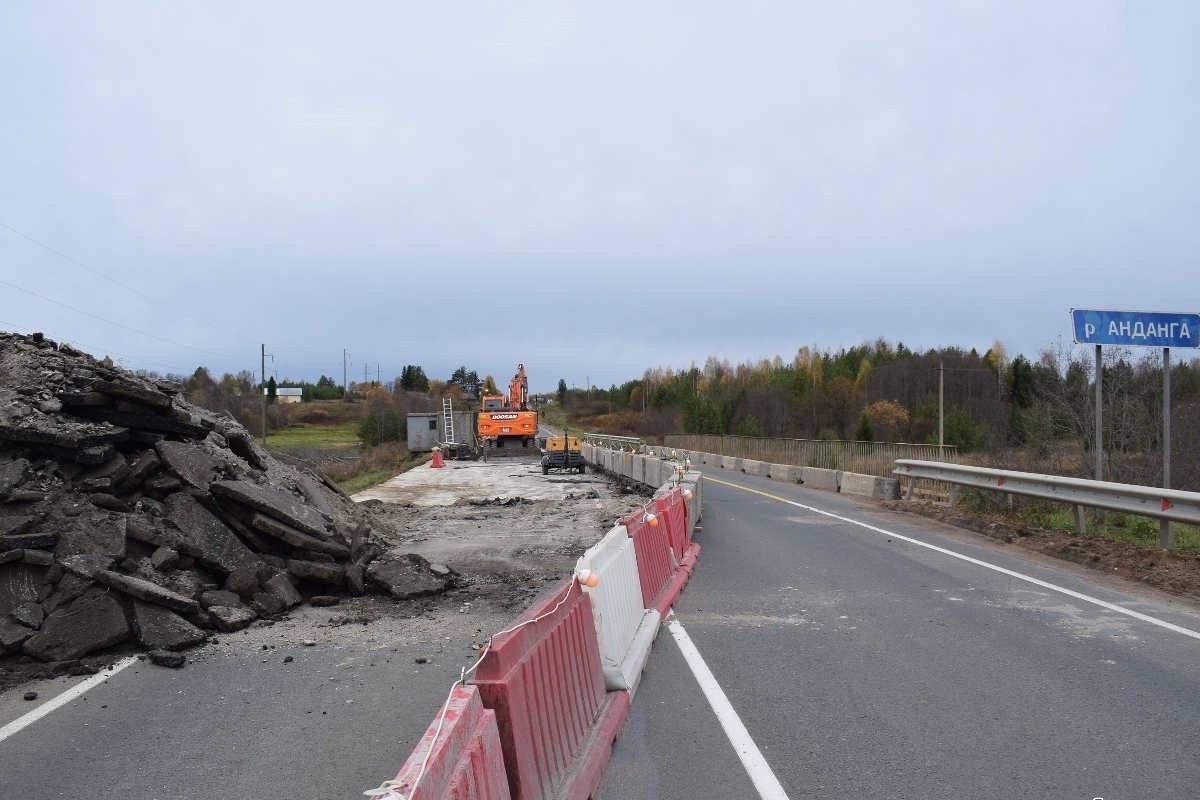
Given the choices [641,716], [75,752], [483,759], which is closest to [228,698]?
[75,752]

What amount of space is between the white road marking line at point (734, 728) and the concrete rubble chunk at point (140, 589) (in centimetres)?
453

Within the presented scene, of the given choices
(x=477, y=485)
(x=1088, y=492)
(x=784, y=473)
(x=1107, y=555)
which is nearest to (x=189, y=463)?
(x=1107, y=555)

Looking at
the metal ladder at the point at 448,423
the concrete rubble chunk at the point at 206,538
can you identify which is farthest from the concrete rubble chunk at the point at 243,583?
the metal ladder at the point at 448,423

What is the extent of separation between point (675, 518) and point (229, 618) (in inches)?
216

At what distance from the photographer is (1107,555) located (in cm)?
1215

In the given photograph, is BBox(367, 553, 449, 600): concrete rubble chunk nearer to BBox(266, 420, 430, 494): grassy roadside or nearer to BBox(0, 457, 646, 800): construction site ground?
BBox(0, 457, 646, 800): construction site ground

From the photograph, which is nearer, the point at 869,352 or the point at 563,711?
the point at 563,711

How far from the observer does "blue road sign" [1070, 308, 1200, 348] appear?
13.8 meters

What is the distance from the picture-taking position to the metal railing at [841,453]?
98.3ft

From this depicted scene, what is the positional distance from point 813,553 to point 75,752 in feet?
32.0

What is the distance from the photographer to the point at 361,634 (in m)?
8.35

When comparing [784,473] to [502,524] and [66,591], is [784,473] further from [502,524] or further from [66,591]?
[66,591]

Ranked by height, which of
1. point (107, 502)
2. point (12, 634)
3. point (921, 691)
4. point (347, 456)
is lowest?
point (347, 456)

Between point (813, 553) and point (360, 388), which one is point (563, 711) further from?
point (360, 388)
